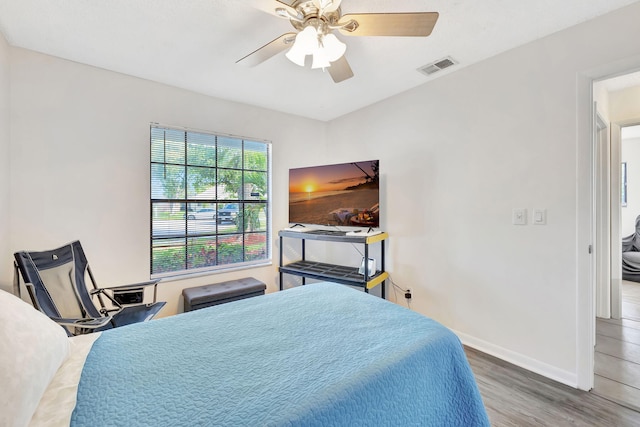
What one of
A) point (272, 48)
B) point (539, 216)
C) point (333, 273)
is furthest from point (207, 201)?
point (539, 216)

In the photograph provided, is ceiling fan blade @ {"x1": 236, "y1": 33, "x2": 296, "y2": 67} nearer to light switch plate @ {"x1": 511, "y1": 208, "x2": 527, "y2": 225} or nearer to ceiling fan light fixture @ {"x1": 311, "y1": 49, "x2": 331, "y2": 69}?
ceiling fan light fixture @ {"x1": 311, "y1": 49, "x2": 331, "y2": 69}

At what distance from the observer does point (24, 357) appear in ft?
2.60

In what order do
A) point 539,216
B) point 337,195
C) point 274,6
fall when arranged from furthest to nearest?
point 337,195 → point 539,216 → point 274,6

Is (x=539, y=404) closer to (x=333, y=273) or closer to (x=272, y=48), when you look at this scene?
(x=333, y=273)

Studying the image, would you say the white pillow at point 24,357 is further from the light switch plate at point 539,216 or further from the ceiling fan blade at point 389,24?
the light switch plate at point 539,216

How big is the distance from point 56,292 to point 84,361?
1266 millimetres

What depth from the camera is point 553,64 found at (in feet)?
6.60

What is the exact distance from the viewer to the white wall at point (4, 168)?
1943mm

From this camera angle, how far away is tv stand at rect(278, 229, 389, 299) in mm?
2812

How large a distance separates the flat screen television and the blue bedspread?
5.20ft

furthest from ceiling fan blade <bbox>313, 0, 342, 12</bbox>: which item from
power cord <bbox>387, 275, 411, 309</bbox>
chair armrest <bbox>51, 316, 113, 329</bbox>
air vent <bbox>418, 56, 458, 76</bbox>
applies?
power cord <bbox>387, 275, 411, 309</bbox>

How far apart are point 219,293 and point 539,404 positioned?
2.60m

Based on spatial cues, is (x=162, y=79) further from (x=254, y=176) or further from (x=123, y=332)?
(x=123, y=332)

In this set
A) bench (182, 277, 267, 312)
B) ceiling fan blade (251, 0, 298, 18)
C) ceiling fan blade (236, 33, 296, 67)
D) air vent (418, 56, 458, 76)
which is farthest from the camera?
bench (182, 277, 267, 312)
